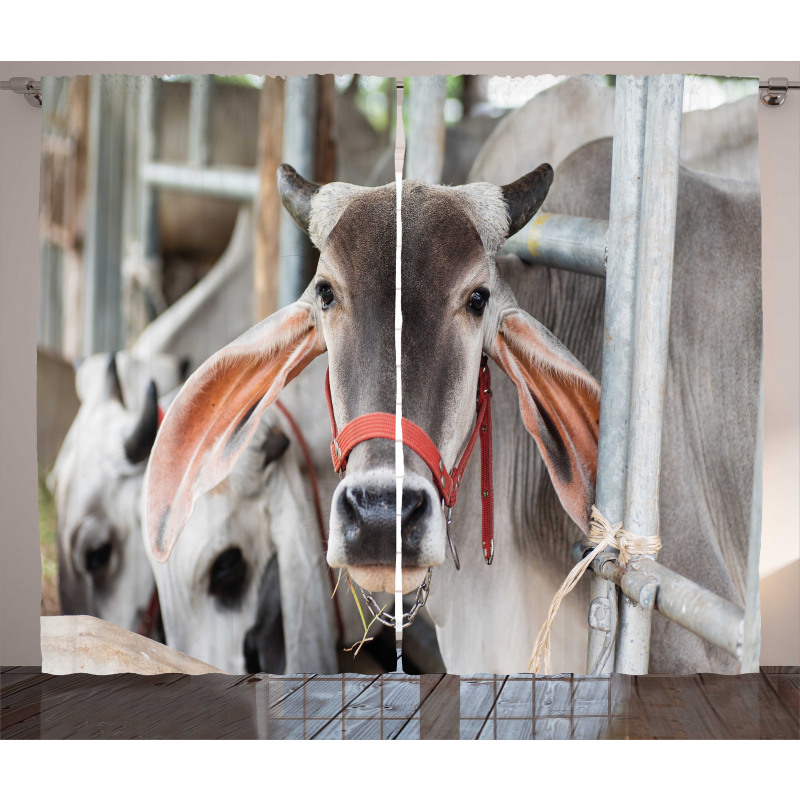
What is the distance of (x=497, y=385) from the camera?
2674mm

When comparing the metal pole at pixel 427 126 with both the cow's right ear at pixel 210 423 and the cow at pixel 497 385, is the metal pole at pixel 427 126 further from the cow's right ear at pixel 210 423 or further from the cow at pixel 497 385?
the cow's right ear at pixel 210 423

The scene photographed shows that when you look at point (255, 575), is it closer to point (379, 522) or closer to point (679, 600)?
point (379, 522)

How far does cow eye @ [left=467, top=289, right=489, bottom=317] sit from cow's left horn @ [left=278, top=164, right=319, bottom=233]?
597 millimetres

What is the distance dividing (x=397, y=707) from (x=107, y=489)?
4.54 ft

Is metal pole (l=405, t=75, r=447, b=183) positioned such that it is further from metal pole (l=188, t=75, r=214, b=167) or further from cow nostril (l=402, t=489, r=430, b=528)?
cow nostril (l=402, t=489, r=430, b=528)

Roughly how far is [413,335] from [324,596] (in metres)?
1.00

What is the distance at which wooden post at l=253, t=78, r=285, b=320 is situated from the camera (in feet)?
7.95

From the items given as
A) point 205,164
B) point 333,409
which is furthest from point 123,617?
point 205,164

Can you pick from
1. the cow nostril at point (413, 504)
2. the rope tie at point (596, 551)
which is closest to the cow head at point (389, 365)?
the cow nostril at point (413, 504)

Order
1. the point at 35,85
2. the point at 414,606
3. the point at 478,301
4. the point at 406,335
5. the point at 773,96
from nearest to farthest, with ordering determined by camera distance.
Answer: the point at 406,335, the point at 478,301, the point at 414,606, the point at 35,85, the point at 773,96

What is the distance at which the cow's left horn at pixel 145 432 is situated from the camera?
2.51 m

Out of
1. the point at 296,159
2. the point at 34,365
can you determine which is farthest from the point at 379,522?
the point at 34,365

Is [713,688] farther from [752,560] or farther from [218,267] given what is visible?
[218,267]

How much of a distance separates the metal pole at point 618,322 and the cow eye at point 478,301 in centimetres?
39
